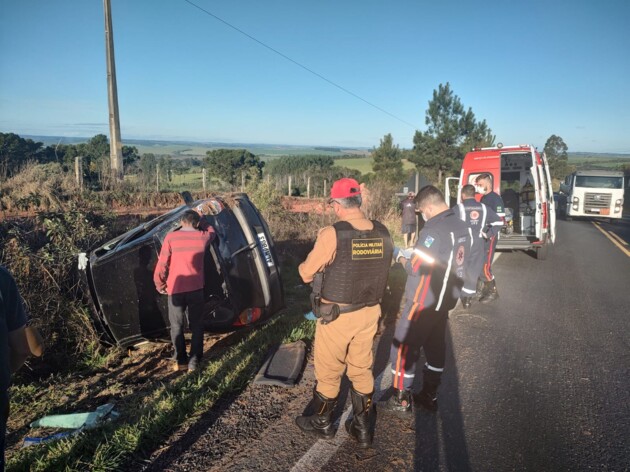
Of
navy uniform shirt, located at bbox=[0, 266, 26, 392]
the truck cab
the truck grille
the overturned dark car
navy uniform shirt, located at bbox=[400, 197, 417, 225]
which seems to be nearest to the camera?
navy uniform shirt, located at bbox=[0, 266, 26, 392]

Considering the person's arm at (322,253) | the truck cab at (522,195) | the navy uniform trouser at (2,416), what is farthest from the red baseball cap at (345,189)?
the truck cab at (522,195)

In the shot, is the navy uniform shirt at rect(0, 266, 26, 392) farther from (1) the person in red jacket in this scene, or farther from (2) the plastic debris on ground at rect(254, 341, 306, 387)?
(2) the plastic debris on ground at rect(254, 341, 306, 387)

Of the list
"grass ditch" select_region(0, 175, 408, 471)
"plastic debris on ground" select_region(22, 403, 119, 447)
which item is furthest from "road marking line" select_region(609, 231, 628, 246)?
"plastic debris on ground" select_region(22, 403, 119, 447)

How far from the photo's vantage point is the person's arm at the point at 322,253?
2.85 m

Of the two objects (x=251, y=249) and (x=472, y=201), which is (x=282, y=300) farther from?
(x=472, y=201)

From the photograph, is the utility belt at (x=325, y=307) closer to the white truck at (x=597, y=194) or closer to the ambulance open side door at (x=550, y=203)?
the ambulance open side door at (x=550, y=203)

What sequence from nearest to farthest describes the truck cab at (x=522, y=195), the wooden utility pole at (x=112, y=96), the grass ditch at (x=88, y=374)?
the grass ditch at (x=88, y=374) < the truck cab at (x=522, y=195) < the wooden utility pole at (x=112, y=96)

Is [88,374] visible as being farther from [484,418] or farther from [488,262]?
[488,262]

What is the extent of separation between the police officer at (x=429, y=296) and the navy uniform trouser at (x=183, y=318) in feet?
6.52

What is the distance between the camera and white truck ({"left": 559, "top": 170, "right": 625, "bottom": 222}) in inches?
742

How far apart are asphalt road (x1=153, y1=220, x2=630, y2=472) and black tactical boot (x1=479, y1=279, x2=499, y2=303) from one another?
970 millimetres

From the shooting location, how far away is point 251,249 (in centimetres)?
436

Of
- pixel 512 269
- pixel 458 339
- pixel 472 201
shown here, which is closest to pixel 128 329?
pixel 458 339

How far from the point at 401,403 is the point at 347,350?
2.49ft
